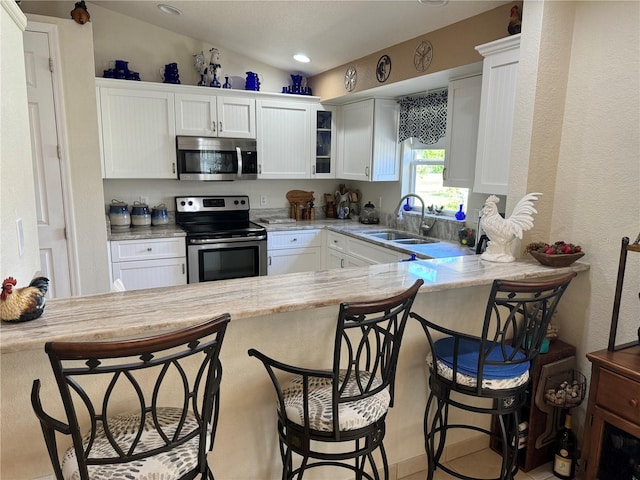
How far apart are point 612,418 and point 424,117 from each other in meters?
2.73

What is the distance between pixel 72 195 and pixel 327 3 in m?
2.30

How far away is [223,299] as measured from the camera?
4.80 ft

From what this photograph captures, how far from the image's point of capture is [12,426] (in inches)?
51.7

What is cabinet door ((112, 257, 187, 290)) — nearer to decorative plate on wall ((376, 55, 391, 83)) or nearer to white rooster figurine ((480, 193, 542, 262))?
decorative plate on wall ((376, 55, 391, 83))

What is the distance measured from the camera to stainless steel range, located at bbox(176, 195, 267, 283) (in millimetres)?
3838

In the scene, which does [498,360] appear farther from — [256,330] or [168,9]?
[168,9]

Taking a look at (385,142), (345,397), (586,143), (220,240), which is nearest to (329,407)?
(345,397)

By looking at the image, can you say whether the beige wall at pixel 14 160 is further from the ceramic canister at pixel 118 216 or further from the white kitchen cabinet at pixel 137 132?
the ceramic canister at pixel 118 216

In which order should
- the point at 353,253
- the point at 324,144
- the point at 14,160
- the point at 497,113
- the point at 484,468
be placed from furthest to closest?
the point at 324,144, the point at 353,253, the point at 497,113, the point at 484,468, the point at 14,160

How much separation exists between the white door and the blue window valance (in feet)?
9.48

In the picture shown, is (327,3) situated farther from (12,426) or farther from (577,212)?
(12,426)

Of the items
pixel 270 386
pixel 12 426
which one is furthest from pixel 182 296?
pixel 12 426

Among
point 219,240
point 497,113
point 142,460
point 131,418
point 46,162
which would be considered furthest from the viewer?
point 219,240

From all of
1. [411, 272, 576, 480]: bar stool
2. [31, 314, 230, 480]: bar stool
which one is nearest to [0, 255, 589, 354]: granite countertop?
[31, 314, 230, 480]: bar stool
